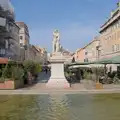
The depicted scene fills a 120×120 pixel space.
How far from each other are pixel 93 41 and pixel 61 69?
113518 mm

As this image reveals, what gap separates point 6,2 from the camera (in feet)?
332

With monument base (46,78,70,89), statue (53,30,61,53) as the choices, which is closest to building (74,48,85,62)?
statue (53,30,61,53)

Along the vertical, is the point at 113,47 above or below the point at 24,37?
below

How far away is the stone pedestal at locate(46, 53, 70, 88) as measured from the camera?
1686 inches

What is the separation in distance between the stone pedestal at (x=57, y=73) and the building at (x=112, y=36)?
42.5m

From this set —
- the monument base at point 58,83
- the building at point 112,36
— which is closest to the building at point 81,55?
the building at point 112,36

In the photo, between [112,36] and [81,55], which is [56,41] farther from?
[81,55]

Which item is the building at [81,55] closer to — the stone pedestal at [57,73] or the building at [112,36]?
the building at [112,36]

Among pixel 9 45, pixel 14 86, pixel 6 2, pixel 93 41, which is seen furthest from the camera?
pixel 93 41

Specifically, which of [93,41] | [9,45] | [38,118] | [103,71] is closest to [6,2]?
[9,45]

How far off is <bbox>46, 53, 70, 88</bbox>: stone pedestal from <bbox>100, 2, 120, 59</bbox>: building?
42.5m

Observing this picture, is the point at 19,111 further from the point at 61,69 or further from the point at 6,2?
the point at 6,2

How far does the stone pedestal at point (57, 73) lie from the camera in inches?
1686

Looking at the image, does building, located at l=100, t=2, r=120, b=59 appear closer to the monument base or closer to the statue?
the statue
